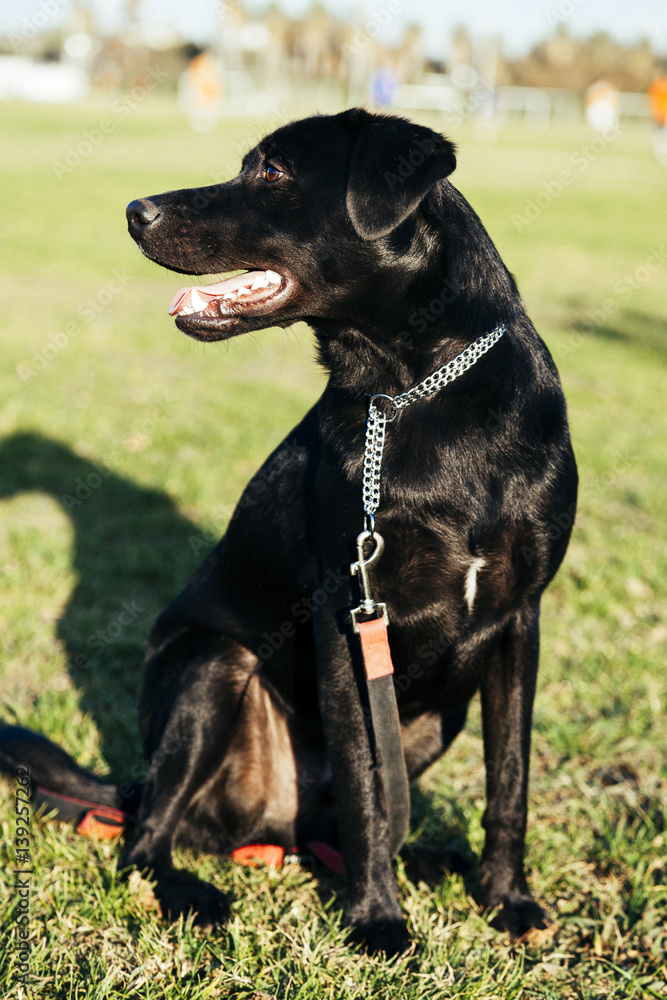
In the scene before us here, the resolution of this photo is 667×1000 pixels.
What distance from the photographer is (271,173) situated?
84.4 inches

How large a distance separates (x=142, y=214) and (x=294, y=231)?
380mm

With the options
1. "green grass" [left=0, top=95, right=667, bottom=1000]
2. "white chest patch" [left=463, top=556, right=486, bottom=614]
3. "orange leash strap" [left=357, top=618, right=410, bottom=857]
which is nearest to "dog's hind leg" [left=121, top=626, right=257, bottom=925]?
"green grass" [left=0, top=95, right=667, bottom=1000]

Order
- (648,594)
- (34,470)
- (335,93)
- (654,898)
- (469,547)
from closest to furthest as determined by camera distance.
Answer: (469,547) → (654,898) → (648,594) → (34,470) → (335,93)

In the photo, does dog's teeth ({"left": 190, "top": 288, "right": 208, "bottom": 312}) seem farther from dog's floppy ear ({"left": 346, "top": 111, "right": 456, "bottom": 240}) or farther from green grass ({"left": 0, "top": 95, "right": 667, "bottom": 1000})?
dog's floppy ear ({"left": 346, "top": 111, "right": 456, "bottom": 240})

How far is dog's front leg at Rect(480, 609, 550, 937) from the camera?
2145 mm

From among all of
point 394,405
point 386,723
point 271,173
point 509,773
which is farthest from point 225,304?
point 509,773

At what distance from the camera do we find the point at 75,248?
11.7 m

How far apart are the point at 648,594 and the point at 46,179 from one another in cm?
1729

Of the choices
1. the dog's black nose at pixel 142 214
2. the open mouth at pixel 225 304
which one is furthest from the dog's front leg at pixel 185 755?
the dog's black nose at pixel 142 214

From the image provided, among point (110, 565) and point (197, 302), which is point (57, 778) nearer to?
point (197, 302)

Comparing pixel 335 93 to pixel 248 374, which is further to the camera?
pixel 335 93

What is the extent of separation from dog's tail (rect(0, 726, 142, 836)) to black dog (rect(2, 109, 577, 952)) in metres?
0.02

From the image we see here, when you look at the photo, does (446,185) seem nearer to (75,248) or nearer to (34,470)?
(34,470)

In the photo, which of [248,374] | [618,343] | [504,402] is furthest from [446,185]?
[618,343]
